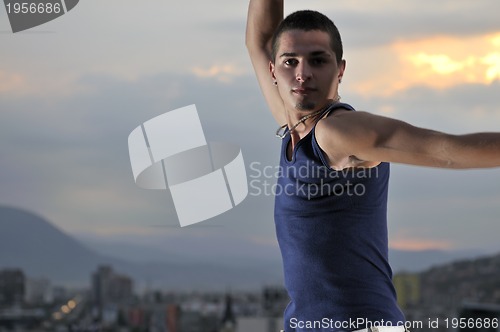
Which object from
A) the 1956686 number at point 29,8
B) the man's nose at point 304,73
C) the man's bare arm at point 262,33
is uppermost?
the 1956686 number at point 29,8

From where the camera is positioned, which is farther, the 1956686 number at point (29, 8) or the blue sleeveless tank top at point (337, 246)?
the 1956686 number at point (29, 8)

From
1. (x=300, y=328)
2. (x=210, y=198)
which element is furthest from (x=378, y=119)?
(x=210, y=198)

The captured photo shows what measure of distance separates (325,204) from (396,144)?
0.27 m

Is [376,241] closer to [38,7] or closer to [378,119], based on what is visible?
[378,119]

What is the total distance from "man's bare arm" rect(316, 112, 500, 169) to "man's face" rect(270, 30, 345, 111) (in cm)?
12

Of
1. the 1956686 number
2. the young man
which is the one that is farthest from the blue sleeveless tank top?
the 1956686 number

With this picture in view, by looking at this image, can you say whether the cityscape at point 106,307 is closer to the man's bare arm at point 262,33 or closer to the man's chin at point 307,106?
the man's bare arm at point 262,33

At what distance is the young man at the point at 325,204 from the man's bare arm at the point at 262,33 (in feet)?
1.07

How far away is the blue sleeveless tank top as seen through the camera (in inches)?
67.4

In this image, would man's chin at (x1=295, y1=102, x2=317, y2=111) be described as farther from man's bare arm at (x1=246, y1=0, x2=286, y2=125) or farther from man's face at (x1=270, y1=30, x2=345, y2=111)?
man's bare arm at (x1=246, y1=0, x2=286, y2=125)

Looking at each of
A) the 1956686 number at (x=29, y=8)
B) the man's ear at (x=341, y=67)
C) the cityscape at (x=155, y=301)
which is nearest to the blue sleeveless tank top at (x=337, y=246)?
the man's ear at (x=341, y=67)

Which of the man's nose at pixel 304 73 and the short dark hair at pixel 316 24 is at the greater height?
the short dark hair at pixel 316 24

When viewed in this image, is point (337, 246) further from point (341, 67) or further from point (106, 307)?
point (106, 307)

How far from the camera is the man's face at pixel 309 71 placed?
176 centimetres
